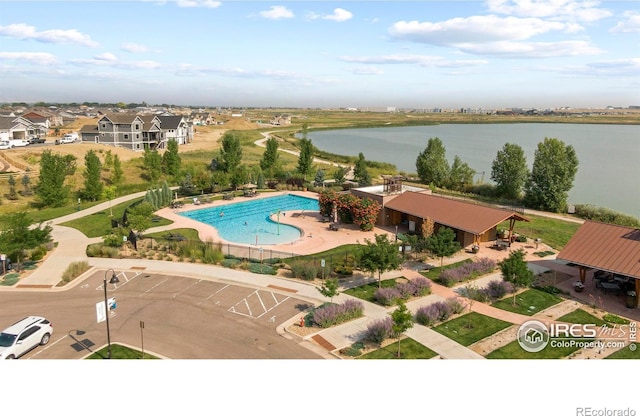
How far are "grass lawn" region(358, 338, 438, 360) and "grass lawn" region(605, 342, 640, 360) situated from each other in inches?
255

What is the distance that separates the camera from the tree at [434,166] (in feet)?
170

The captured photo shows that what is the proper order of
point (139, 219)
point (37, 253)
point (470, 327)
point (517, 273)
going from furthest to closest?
point (139, 219), point (37, 253), point (517, 273), point (470, 327)

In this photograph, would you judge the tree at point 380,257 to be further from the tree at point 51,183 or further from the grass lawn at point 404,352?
the tree at point 51,183

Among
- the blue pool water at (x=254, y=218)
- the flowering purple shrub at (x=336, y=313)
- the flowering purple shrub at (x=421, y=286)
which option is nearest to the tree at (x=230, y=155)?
the blue pool water at (x=254, y=218)

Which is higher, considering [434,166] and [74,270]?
[434,166]

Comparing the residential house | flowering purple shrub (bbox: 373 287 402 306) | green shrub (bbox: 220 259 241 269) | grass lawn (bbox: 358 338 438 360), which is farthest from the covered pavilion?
the residential house

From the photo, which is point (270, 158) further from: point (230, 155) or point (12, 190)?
point (12, 190)

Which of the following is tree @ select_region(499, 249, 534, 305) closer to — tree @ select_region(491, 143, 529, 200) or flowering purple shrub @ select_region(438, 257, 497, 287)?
flowering purple shrub @ select_region(438, 257, 497, 287)

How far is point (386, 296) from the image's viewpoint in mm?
19766

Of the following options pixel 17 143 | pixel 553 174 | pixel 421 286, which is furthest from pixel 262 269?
pixel 17 143

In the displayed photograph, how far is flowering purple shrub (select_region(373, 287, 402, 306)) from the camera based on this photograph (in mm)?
19781

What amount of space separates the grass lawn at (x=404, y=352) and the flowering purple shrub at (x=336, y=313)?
2.57 meters

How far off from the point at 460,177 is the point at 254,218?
26.4 m

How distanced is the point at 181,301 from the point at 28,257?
1228 cm
